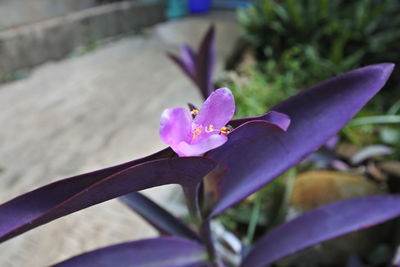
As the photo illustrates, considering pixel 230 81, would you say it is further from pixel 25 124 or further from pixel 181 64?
pixel 25 124

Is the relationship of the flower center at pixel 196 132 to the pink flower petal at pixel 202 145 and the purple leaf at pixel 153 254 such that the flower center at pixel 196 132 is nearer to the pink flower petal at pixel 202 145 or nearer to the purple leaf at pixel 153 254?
the pink flower petal at pixel 202 145

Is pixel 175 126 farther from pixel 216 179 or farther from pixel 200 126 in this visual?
pixel 216 179

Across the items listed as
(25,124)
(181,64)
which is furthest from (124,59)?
(181,64)

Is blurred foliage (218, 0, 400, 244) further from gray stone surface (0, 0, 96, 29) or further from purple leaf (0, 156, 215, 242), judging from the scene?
gray stone surface (0, 0, 96, 29)

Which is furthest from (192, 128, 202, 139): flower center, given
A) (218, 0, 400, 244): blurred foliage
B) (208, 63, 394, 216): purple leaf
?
(218, 0, 400, 244): blurred foliage

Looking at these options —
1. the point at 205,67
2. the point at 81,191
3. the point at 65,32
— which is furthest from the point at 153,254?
the point at 65,32

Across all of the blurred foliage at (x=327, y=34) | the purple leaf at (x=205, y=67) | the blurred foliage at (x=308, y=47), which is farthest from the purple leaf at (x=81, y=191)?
the blurred foliage at (x=327, y=34)
